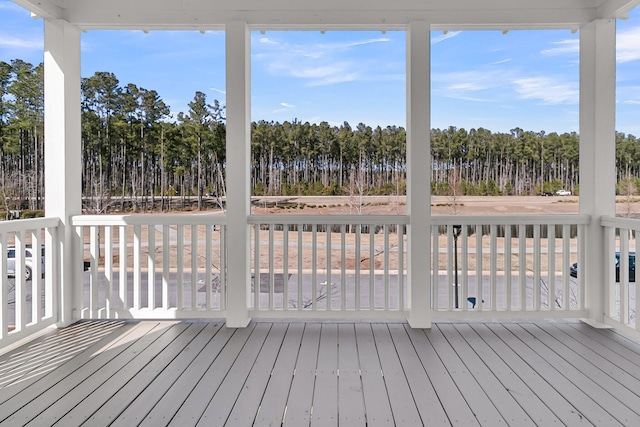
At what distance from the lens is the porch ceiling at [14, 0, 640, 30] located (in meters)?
3.50

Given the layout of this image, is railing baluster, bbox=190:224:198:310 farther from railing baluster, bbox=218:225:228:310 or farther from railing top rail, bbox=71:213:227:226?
railing baluster, bbox=218:225:228:310

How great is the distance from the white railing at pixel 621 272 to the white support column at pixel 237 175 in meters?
2.92

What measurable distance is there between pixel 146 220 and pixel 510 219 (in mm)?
3079

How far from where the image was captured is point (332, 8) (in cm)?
352

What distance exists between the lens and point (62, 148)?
11.7ft

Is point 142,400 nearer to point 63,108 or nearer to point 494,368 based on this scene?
point 494,368

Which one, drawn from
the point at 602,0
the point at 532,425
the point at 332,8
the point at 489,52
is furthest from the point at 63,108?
the point at 602,0

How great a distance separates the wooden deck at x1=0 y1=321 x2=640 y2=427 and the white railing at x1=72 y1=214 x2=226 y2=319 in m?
0.17

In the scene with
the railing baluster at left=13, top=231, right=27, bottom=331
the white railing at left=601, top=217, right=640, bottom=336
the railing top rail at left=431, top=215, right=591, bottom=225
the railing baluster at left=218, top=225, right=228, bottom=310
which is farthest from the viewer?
the railing baluster at left=218, top=225, right=228, bottom=310

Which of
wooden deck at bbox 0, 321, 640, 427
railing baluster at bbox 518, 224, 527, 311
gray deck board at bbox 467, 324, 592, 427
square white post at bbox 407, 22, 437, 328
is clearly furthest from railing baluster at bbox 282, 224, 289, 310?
railing baluster at bbox 518, 224, 527, 311

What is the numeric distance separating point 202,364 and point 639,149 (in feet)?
12.2

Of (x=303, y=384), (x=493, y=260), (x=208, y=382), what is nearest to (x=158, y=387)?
(x=208, y=382)

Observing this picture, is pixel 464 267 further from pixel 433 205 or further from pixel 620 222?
pixel 620 222

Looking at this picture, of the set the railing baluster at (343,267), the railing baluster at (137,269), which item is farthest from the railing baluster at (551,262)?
the railing baluster at (137,269)
